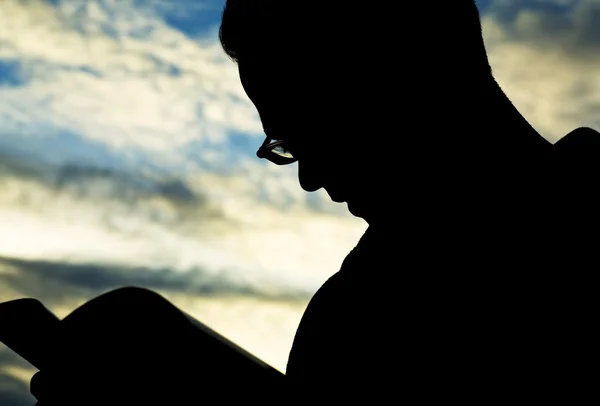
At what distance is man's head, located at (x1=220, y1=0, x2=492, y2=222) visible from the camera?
2523mm

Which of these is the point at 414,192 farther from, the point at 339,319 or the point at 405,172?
the point at 339,319

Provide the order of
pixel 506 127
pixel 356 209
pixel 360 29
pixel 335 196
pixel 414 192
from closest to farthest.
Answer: pixel 506 127, pixel 414 192, pixel 360 29, pixel 356 209, pixel 335 196

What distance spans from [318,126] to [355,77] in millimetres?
299

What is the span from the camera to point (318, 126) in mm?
2957

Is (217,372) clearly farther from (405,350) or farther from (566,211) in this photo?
(566,211)

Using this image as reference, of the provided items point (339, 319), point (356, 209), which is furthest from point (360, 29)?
point (339, 319)

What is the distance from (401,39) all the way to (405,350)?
1.22 meters

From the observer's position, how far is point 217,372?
4.17ft

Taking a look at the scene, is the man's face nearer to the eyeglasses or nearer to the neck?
the neck

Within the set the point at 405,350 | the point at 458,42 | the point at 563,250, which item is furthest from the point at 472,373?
the point at 458,42

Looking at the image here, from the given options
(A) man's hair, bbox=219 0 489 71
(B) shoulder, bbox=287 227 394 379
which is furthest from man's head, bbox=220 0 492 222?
(B) shoulder, bbox=287 227 394 379

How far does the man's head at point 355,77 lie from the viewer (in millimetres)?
2523

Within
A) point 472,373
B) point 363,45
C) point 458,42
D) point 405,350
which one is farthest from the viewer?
point 363,45

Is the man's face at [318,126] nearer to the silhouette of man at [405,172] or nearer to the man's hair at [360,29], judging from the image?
the silhouette of man at [405,172]
